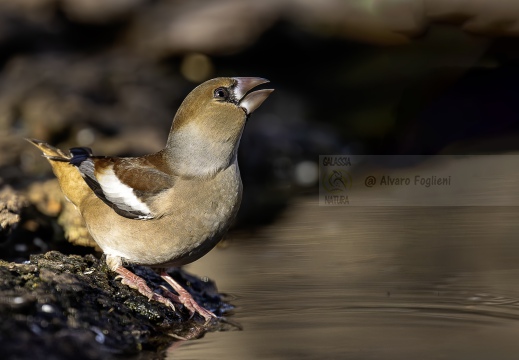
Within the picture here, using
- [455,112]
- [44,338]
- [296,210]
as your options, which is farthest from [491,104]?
[44,338]

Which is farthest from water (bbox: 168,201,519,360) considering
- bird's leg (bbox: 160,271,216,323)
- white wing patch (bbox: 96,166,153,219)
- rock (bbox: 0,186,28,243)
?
rock (bbox: 0,186,28,243)

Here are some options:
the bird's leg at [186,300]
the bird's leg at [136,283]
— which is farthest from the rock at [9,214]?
the bird's leg at [186,300]

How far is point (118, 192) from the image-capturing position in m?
5.75

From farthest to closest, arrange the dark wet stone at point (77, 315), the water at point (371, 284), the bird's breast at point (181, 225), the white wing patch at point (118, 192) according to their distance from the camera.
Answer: the white wing patch at point (118, 192), the bird's breast at point (181, 225), the water at point (371, 284), the dark wet stone at point (77, 315)

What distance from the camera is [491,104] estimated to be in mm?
10734

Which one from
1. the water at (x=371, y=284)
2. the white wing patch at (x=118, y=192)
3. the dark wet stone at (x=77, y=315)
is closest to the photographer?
the dark wet stone at (x=77, y=315)

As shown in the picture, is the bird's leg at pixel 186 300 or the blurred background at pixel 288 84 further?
the blurred background at pixel 288 84

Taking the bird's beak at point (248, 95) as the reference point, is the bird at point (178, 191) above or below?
below

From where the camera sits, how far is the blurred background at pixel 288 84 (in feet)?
28.5

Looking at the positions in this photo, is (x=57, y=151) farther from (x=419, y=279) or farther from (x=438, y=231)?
(x=438, y=231)

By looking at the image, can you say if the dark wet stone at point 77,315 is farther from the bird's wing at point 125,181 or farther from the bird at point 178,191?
the bird's wing at point 125,181

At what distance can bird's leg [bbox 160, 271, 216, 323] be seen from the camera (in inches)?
220

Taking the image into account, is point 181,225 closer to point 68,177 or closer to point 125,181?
point 125,181

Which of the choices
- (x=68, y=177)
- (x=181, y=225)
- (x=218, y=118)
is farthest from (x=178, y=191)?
(x=68, y=177)
